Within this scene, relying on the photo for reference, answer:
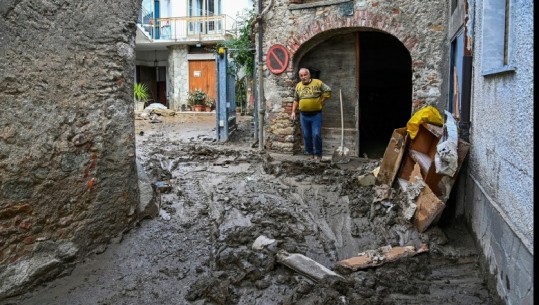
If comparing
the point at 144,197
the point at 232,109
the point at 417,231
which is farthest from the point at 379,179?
the point at 232,109

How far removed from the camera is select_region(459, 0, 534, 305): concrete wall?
248cm

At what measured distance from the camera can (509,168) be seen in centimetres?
290

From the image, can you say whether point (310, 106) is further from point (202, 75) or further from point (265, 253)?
point (202, 75)

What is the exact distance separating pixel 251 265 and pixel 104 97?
1.73 m

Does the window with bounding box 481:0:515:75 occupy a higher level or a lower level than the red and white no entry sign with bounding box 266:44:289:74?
lower

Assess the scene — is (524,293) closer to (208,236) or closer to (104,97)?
(208,236)

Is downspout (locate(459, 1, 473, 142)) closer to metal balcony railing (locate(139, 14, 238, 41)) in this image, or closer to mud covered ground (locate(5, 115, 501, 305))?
mud covered ground (locate(5, 115, 501, 305))

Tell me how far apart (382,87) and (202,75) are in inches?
500

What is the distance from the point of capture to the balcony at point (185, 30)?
22344mm

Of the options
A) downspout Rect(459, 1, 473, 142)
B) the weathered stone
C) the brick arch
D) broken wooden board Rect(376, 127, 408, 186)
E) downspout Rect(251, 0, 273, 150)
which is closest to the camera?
the weathered stone

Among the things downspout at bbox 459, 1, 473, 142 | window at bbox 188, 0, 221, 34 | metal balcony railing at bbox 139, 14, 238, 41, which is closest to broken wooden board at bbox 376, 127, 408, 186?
downspout at bbox 459, 1, 473, 142

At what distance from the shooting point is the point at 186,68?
23.2m

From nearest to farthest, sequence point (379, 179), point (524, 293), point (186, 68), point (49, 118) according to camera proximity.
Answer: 1. point (524, 293)
2. point (49, 118)
3. point (379, 179)
4. point (186, 68)

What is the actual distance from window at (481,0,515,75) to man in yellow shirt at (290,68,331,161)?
178 inches
